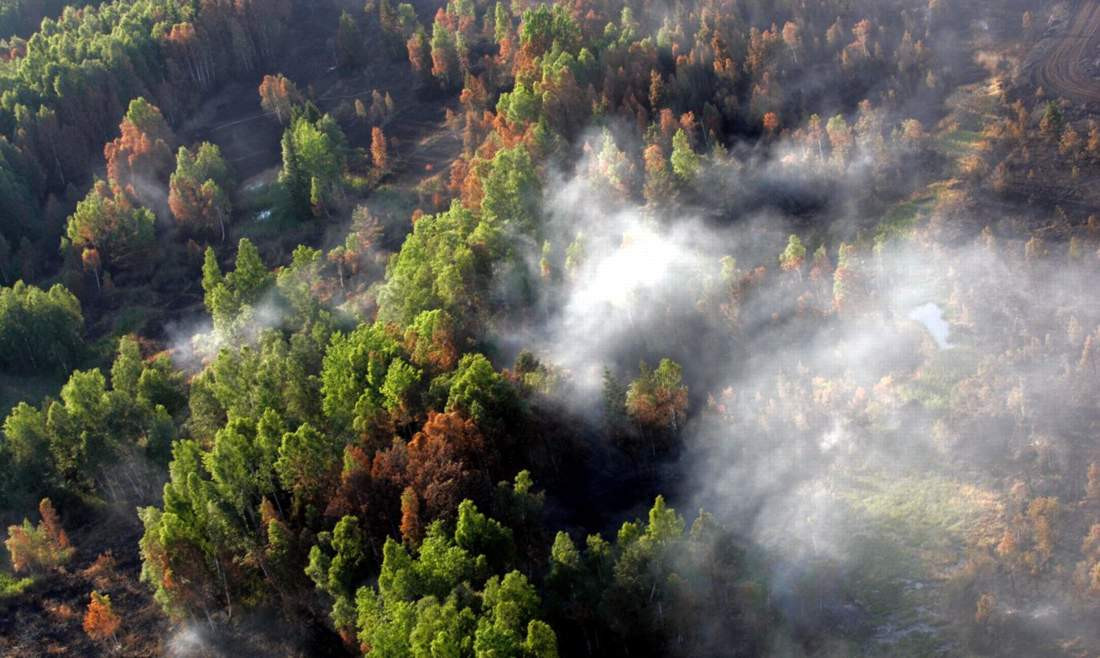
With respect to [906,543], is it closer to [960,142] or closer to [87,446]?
[960,142]

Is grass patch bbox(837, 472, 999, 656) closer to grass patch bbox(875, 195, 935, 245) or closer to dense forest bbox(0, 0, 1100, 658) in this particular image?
dense forest bbox(0, 0, 1100, 658)

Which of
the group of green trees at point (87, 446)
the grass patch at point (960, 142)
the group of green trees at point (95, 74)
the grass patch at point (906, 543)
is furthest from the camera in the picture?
the group of green trees at point (95, 74)

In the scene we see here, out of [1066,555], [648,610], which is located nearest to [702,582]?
[648,610]

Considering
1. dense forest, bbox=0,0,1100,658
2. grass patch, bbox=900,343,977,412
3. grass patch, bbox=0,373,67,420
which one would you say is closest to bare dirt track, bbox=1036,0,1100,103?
dense forest, bbox=0,0,1100,658

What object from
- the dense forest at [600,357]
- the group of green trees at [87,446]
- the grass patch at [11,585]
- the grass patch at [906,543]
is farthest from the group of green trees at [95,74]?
the grass patch at [906,543]

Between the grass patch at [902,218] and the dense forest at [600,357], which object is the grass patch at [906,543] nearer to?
the dense forest at [600,357]

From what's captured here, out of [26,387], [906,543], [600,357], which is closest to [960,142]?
[600,357]
